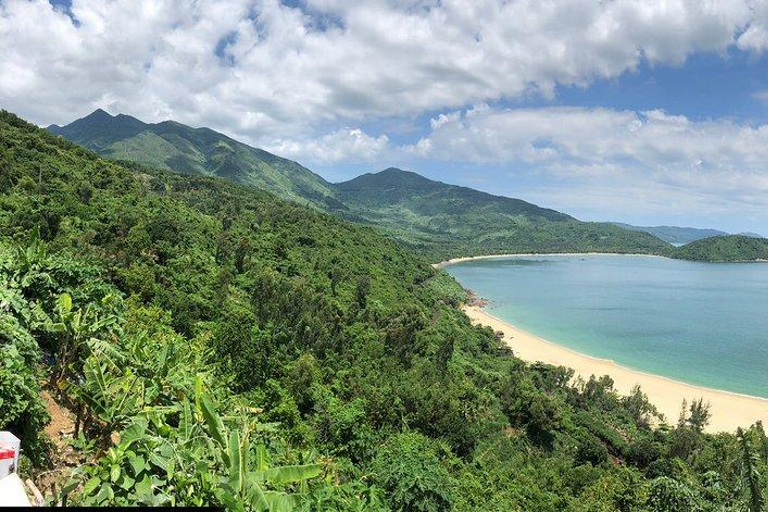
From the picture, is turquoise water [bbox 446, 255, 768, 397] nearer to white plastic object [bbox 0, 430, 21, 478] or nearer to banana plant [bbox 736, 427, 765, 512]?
banana plant [bbox 736, 427, 765, 512]

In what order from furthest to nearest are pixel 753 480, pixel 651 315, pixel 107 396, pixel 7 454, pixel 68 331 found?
pixel 651 315 < pixel 753 480 < pixel 68 331 < pixel 107 396 < pixel 7 454

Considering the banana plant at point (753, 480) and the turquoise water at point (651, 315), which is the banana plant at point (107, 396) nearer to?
the banana plant at point (753, 480)

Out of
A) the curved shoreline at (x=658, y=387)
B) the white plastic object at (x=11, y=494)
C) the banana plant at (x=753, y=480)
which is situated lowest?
the curved shoreline at (x=658, y=387)

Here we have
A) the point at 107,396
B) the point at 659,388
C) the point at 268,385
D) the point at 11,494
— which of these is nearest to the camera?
the point at 11,494

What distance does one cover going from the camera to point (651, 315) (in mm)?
97562

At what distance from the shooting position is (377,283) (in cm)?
7219

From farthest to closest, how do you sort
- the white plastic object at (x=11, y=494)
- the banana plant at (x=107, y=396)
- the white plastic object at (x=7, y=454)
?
1. the banana plant at (x=107, y=396)
2. the white plastic object at (x=7, y=454)
3. the white plastic object at (x=11, y=494)

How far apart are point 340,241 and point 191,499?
7965cm

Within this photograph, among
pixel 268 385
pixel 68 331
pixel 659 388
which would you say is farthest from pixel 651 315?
pixel 68 331

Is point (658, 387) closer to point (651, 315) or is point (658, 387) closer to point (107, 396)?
point (651, 315)

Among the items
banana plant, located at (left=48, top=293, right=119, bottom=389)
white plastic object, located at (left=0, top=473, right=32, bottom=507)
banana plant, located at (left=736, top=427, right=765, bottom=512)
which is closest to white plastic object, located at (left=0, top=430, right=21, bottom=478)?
white plastic object, located at (left=0, top=473, right=32, bottom=507)

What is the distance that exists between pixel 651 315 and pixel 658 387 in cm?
4759

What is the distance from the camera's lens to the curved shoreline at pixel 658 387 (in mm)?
47719

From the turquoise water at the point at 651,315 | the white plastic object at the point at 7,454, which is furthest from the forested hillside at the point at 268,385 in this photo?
the turquoise water at the point at 651,315
